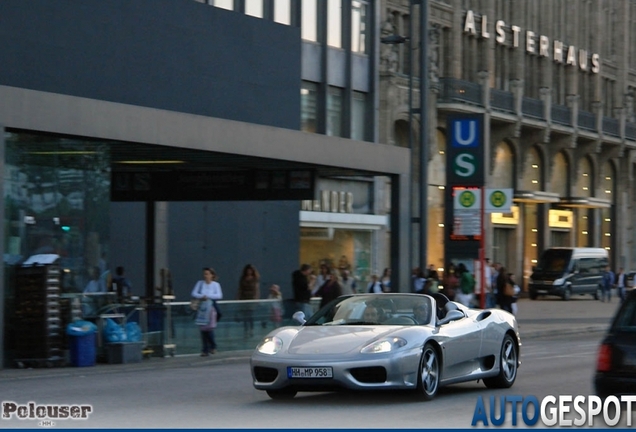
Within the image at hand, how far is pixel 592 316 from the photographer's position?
42969 millimetres

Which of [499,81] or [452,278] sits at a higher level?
[499,81]

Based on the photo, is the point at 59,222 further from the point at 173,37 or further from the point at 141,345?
the point at 173,37

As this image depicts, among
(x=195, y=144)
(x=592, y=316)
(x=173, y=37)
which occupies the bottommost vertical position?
(x=592, y=316)

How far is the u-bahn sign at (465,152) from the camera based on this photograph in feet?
103

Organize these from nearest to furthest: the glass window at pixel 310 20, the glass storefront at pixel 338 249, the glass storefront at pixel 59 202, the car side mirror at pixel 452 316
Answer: the car side mirror at pixel 452 316 < the glass storefront at pixel 59 202 < the glass window at pixel 310 20 < the glass storefront at pixel 338 249

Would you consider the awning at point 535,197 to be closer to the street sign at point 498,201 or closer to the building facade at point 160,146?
the building facade at point 160,146

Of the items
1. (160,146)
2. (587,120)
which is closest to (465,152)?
(160,146)

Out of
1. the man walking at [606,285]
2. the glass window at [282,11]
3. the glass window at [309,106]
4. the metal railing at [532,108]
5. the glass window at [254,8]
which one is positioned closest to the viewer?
the glass window at [254,8]

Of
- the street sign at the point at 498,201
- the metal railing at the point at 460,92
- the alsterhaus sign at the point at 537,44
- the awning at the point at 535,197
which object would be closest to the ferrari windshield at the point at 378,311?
the street sign at the point at 498,201

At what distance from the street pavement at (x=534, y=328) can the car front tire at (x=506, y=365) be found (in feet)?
21.5

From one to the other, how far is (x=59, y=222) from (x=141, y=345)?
250 cm

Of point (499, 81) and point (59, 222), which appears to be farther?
point (499, 81)

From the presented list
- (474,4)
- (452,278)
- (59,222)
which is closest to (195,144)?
(59,222)

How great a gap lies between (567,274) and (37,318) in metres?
39.5
